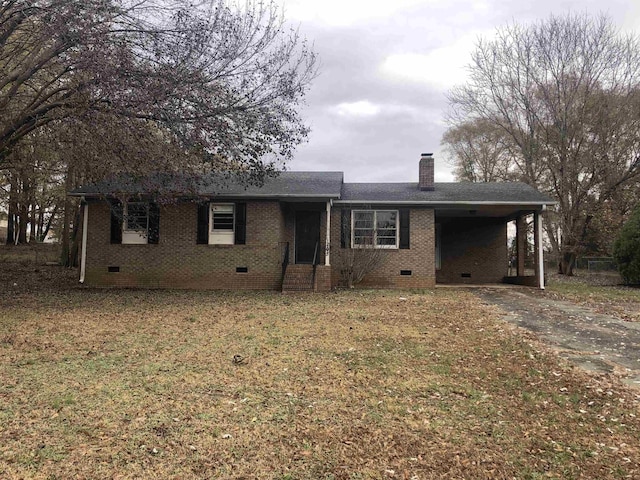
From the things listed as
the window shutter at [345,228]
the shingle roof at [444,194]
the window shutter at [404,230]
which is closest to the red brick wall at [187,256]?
the window shutter at [345,228]

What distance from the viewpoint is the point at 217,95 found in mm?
9562

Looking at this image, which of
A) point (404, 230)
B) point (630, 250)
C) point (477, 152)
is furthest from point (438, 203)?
point (477, 152)

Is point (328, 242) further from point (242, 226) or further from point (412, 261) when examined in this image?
point (412, 261)

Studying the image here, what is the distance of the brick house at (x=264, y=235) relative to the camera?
13.5 meters

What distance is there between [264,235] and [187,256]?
8.08ft

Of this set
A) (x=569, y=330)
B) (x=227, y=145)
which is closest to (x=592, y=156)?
(x=569, y=330)

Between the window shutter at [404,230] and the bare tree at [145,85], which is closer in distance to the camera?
the bare tree at [145,85]

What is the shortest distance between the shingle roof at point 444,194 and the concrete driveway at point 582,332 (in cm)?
392

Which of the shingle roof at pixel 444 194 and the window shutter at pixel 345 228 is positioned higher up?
the shingle roof at pixel 444 194

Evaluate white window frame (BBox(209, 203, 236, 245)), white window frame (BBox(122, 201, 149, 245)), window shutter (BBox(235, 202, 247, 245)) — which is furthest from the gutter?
white window frame (BBox(122, 201, 149, 245))

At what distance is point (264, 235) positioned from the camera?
13477 mm

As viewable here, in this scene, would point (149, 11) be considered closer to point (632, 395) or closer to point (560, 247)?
point (632, 395)

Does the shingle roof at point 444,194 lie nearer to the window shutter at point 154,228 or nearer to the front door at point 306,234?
the front door at point 306,234

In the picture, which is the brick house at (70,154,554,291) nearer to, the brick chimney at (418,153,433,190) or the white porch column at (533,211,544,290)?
the white porch column at (533,211,544,290)
